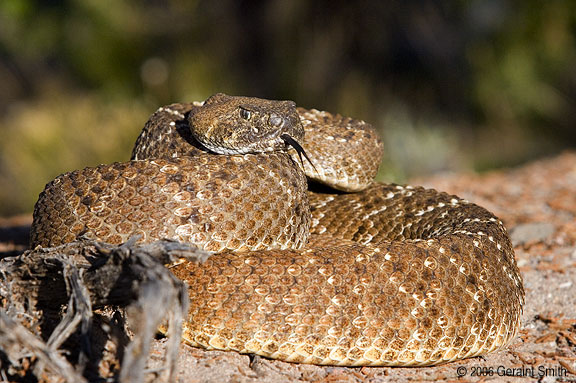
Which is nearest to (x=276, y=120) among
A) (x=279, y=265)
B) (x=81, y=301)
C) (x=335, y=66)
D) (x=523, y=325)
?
(x=279, y=265)

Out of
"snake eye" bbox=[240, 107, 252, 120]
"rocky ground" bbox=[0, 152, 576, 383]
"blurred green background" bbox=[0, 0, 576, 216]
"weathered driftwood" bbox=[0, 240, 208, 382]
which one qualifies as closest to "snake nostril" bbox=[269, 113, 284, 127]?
"snake eye" bbox=[240, 107, 252, 120]

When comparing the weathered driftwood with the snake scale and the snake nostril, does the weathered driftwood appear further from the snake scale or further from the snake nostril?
the snake nostril

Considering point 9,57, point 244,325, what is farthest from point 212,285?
point 9,57

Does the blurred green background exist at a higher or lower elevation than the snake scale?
higher

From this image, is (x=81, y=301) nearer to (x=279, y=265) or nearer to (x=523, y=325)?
(x=279, y=265)

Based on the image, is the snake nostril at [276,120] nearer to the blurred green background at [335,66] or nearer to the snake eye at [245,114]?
the snake eye at [245,114]

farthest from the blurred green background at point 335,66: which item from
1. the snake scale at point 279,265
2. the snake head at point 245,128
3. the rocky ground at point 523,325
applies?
the snake scale at point 279,265
